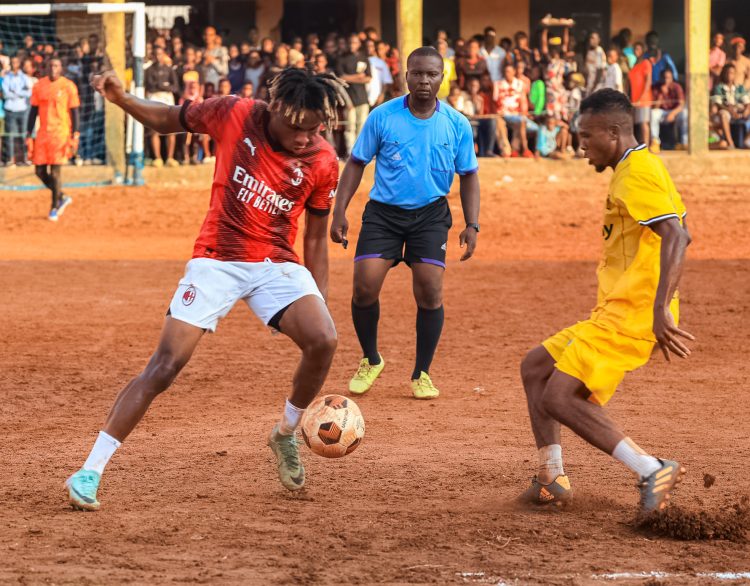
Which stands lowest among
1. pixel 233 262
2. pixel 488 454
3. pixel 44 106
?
pixel 488 454

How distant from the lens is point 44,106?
1877 centimetres

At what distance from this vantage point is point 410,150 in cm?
816

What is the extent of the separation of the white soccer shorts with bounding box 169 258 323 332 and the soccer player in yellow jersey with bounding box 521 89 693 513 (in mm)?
1327

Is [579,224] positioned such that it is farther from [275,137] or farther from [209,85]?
[275,137]

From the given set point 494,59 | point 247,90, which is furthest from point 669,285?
point 494,59

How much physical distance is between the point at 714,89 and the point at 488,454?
56.6 ft

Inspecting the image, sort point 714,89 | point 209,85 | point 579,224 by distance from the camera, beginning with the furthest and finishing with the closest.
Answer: point 714,89 < point 209,85 < point 579,224

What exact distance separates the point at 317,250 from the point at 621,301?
165cm

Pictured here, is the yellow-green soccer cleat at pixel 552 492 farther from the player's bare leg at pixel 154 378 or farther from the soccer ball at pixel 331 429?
the player's bare leg at pixel 154 378

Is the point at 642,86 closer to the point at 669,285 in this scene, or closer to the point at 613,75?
the point at 613,75

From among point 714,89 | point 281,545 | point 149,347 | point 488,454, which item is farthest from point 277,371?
point 714,89

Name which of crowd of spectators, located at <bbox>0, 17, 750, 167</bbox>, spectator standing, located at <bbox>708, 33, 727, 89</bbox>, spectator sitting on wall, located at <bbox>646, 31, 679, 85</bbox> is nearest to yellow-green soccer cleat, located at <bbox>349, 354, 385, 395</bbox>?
crowd of spectators, located at <bbox>0, 17, 750, 167</bbox>

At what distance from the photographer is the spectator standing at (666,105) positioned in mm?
21766

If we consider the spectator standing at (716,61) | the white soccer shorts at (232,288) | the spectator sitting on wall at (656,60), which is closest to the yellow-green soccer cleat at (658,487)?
the white soccer shorts at (232,288)
